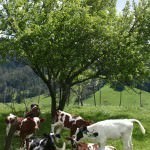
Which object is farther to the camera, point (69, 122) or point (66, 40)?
point (66, 40)

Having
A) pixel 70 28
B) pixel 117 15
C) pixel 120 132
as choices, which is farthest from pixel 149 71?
pixel 120 132

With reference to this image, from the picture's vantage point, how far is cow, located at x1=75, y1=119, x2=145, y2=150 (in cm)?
1753

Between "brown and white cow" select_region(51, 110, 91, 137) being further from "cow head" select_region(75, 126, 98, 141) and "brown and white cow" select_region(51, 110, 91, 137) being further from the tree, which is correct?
the tree

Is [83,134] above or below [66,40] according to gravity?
below

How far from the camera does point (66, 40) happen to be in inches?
1110

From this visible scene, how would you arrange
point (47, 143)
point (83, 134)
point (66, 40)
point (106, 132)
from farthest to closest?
point (66, 40)
point (106, 132)
point (83, 134)
point (47, 143)

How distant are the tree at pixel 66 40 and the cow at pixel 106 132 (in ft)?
34.5

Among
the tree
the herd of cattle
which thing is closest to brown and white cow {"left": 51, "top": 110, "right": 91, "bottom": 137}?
the herd of cattle

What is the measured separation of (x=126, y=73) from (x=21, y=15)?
355 inches

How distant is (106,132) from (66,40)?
37.7ft

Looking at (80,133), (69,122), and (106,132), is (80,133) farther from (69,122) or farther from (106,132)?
(69,122)

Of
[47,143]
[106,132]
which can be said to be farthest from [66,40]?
[47,143]

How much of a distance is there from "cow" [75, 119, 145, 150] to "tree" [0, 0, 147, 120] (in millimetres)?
10503

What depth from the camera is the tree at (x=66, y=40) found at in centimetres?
2809
